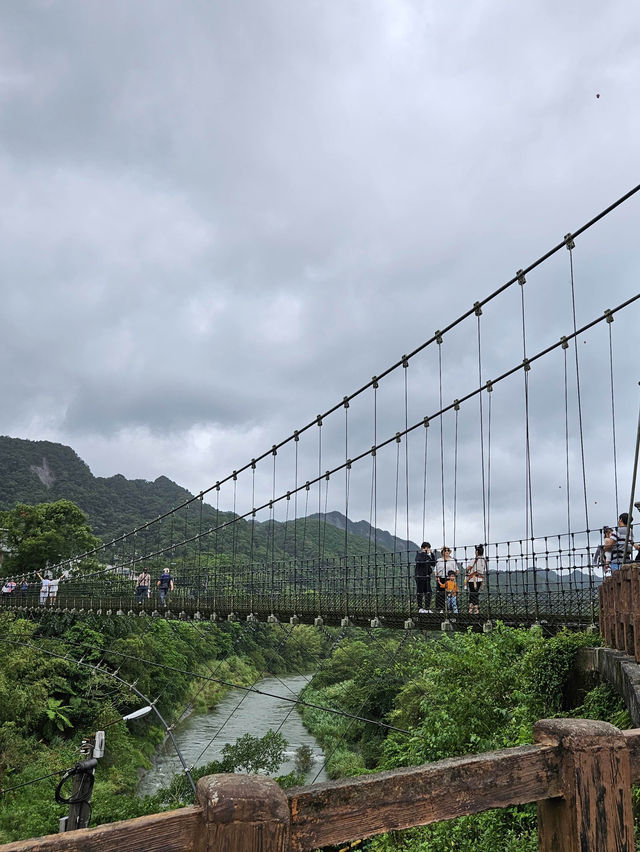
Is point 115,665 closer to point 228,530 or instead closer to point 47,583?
point 47,583

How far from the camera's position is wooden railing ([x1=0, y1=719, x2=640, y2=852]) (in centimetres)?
114

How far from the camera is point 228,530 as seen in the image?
46156mm

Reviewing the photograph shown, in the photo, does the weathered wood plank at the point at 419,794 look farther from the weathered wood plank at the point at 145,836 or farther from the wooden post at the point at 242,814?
the weathered wood plank at the point at 145,836

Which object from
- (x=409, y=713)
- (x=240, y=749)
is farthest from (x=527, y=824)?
(x=240, y=749)

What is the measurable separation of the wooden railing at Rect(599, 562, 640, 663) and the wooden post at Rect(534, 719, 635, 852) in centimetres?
289

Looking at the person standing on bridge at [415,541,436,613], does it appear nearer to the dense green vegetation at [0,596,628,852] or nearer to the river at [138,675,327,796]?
the dense green vegetation at [0,596,628,852]

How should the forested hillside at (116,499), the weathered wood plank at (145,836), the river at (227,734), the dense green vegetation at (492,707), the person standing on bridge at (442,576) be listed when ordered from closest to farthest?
1. the weathered wood plank at (145,836)
2. the dense green vegetation at (492,707)
3. the person standing on bridge at (442,576)
4. the river at (227,734)
5. the forested hillside at (116,499)


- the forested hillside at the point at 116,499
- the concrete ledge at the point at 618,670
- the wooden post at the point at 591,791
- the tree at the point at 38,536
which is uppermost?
the forested hillside at the point at 116,499

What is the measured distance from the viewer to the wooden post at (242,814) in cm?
114

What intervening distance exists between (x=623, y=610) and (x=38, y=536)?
28098 millimetres

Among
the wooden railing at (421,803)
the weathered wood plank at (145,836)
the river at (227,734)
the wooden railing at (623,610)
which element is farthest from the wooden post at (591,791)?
the river at (227,734)

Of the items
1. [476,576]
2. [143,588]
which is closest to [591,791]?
[476,576]

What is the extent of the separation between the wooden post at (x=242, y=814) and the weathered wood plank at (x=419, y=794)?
0.06 metres

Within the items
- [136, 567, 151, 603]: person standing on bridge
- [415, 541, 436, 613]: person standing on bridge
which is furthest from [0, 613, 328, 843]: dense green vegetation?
[415, 541, 436, 613]: person standing on bridge
